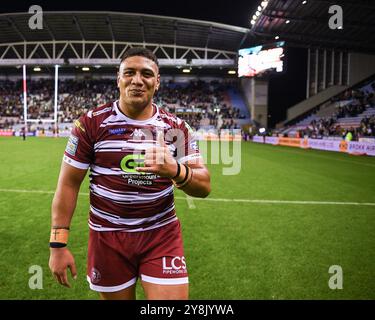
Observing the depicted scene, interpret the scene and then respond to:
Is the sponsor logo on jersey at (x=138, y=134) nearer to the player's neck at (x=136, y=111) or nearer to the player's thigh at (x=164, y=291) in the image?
the player's neck at (x=136, y=111)

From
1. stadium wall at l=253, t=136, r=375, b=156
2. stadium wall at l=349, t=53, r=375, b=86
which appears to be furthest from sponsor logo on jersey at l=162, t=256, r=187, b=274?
stadium wall at l=349, t=53, r=375, b=86

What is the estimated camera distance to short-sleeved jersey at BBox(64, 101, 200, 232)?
7.77ft

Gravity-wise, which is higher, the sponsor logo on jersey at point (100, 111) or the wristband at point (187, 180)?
the sponsor logo on jersey at point (100, 111)

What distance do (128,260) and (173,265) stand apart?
327mm

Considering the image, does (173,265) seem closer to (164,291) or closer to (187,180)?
(164,291)

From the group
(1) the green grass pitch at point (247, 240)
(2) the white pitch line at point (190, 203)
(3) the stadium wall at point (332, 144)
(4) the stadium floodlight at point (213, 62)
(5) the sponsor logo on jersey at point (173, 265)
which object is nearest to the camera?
(5) the sponsor logo on jersey at point (173, 265)

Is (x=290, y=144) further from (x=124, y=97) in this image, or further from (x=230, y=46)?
(x=124, y=97)

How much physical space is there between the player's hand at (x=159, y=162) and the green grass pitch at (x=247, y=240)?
216 centimetres

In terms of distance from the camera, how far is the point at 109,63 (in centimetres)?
4194

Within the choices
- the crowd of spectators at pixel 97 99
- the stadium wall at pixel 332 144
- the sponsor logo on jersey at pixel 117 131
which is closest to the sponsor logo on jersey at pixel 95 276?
the sponsor logo on jersey at pixel 117 131

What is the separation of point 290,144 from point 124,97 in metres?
30.5

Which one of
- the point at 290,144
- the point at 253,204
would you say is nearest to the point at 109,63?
the point at 290,144

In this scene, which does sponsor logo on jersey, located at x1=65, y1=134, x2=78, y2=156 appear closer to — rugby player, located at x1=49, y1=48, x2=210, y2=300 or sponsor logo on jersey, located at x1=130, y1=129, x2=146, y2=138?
rugby player, located at x1=49, y1=48, x2=210, y2=300

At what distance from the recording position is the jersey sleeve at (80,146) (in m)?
2.37
